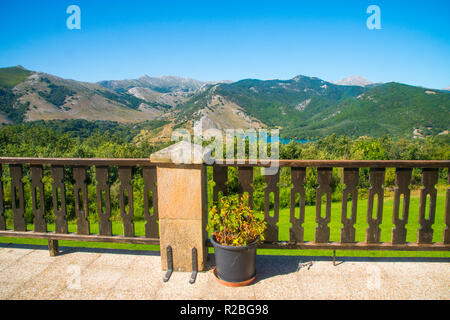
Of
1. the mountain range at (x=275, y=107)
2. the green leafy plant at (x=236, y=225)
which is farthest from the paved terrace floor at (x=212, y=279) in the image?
the mountain range at (x=275, y=107)

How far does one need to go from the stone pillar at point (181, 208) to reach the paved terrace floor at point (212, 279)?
22 cm

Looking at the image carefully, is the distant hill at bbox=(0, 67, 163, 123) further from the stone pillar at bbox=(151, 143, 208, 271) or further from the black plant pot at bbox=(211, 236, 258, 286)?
the black plant pot at bbox=(211, 236, 258, 286)

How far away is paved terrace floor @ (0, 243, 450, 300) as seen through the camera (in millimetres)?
2494

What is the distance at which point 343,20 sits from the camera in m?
22.0

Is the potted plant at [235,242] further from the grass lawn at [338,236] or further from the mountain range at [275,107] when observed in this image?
the mountain range at [275,107]

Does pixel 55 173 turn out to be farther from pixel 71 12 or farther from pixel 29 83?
pixel 29 83

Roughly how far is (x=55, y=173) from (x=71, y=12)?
2015mm

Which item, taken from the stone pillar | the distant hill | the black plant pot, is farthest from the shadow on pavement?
the distant hill

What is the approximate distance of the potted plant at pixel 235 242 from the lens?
255cm

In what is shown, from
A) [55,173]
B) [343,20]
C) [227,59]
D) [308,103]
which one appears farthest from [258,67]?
[308,103]

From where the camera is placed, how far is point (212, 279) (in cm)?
274

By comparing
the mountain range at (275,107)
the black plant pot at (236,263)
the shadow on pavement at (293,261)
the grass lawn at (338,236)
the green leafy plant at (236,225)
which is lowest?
the grass lawn at (338,236)

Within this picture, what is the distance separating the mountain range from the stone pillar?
2059 inches

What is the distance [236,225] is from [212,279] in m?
0.60
